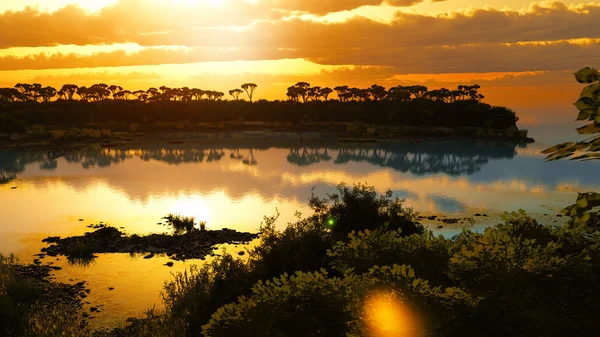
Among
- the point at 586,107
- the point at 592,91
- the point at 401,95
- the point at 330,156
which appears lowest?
the point at 330,156

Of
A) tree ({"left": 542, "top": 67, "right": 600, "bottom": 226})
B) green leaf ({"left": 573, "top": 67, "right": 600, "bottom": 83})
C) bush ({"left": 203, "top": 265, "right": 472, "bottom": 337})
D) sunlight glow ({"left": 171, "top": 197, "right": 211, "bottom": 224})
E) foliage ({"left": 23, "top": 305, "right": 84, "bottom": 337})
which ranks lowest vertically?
sunlight glow ({"left": 171, "top": 197, "right": 211, "bottom": 224})

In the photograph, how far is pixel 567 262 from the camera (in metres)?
10.5

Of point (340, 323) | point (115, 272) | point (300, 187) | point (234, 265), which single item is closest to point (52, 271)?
point (115, 272)

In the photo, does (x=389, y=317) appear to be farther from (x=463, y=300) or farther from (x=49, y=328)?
(x=49, y=328)

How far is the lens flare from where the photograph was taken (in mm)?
9001

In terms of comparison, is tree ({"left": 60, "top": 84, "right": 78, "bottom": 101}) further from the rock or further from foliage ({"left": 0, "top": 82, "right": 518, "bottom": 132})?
the rock

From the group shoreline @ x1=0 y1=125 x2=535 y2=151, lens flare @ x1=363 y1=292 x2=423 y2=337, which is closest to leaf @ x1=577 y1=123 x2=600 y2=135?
lens flare @ x1=363 y1=292 x2=423 y2=337

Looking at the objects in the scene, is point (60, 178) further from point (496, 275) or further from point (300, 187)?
point (496, 275)

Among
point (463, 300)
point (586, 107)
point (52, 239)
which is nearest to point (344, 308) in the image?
point (463, 300)

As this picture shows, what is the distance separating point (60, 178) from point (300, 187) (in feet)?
117

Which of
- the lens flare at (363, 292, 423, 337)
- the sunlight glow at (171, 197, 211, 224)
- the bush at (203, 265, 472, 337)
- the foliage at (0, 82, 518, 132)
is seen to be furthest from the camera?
the foliage at (0, 82, 518, 132)

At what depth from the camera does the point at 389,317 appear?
9477 mm

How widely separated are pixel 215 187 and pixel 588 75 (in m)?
55.6

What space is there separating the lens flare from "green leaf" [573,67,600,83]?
6407 mm
